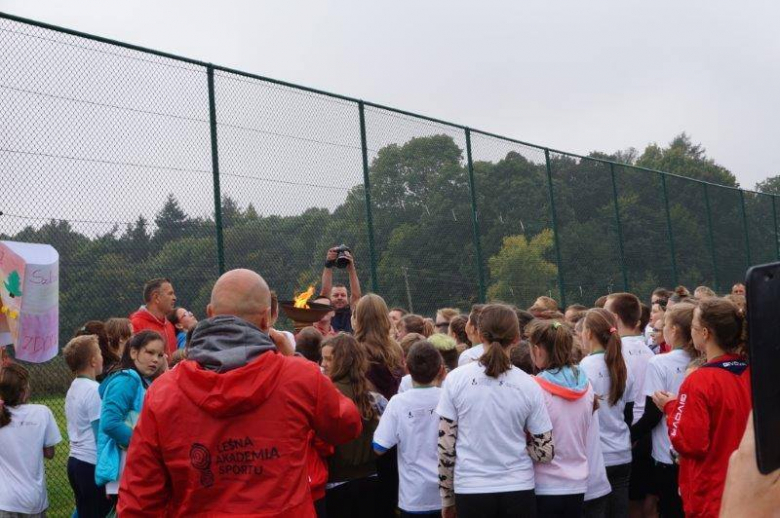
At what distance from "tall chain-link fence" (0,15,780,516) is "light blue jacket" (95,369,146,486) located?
126cm

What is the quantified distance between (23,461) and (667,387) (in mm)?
4313

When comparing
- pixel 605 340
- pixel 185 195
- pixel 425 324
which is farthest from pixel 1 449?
pixel 605 340

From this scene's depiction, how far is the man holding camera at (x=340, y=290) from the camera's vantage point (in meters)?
8.31

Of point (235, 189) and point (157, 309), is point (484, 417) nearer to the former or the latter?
point (157, 309)

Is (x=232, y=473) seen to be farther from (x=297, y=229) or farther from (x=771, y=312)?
(x=297, y=229)

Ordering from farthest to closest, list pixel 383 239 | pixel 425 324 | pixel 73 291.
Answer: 1. pixel 383 239
2. pixel 425 324
3. pixel 73 291

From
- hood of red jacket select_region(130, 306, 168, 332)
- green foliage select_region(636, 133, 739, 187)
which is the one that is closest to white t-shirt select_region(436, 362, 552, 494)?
hood of red jacket select_region(130, 306, 168, 332)

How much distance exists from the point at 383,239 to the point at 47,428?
5.10 m

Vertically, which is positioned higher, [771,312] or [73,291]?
[73,291]

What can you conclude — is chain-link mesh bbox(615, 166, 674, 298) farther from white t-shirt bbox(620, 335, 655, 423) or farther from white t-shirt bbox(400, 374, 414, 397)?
white t-shirt bbox(400, 374, 414, 397)

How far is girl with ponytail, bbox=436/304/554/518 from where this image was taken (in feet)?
15.7

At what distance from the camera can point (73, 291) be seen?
265 inches

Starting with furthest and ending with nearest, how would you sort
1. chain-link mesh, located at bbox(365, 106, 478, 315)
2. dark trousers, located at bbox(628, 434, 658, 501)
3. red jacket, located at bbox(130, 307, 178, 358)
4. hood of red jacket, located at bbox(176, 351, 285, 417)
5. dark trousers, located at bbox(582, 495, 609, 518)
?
chain-link mesh, located at bbox(365, 106, 478, 315)
red jacket, located at bbox(130, 307, 178, 358)
dark trousers, located at bbox(628, 434, 658, 501)
dark trousers, located at bbox(582, 495, 609, 518)
hood of red jacket, located at bbox(176, 351, 285, 417)

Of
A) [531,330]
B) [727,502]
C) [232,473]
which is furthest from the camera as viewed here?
[531,330]
